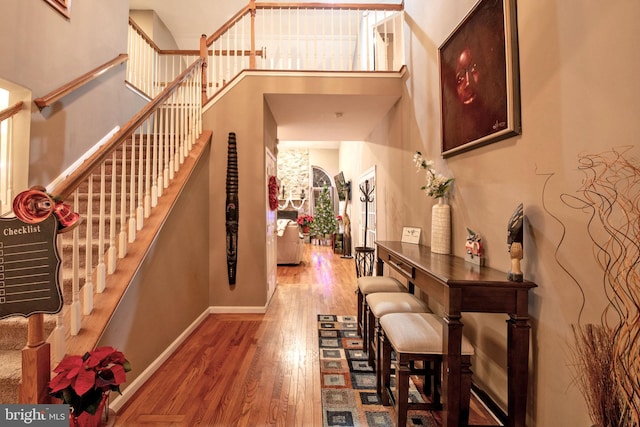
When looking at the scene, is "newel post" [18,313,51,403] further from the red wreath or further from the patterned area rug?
the red wreath

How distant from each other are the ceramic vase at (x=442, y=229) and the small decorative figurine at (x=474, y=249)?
0.32 meters

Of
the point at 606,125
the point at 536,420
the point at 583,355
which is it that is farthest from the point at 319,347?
the point at 606,125

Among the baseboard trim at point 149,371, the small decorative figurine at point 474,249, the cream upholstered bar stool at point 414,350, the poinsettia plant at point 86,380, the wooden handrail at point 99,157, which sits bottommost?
the baseboard trim at point 149,371

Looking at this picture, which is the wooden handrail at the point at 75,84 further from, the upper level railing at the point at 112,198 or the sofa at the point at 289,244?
the sofa at the point at 289,244

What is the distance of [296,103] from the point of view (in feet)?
12.1

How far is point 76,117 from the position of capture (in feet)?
9.65

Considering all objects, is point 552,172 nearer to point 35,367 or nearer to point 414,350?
point 414,350

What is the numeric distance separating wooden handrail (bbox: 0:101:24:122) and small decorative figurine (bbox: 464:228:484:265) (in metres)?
3.66

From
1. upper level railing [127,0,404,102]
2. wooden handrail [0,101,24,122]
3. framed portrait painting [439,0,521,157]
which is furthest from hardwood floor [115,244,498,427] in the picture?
upper level railing [127,0,404,102]

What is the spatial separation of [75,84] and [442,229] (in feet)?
12.2

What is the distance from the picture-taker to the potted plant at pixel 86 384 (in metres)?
0.94

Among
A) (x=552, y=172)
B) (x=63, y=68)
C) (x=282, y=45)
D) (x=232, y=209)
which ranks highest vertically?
(x=282, y=45)

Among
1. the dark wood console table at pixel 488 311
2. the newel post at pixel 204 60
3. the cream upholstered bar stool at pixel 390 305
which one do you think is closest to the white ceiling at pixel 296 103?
the newel post at pixel 204 60

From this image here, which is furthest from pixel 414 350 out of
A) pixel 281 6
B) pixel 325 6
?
pixel 281 6
